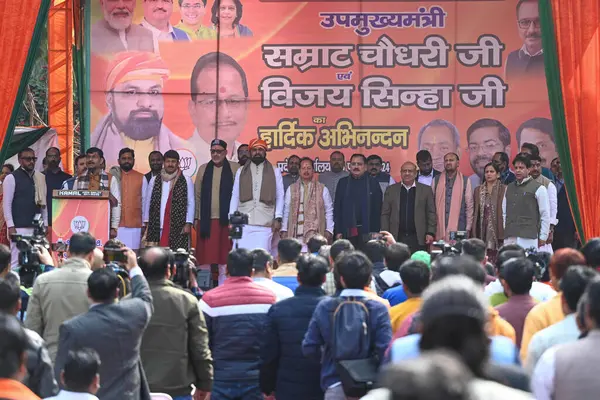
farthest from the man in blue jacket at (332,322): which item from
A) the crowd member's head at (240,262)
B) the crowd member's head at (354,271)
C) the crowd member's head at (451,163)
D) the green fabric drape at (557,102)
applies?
the crowd member's head at (451,163)

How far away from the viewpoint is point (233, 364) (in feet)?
18.2

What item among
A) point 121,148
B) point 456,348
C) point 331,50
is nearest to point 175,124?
point 121,148

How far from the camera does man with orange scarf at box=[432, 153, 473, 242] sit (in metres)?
11.5

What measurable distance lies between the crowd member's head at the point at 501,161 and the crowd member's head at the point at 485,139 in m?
0.83

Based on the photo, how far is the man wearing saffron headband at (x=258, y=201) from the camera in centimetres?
1140

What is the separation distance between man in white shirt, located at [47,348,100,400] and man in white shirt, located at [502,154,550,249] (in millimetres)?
7357

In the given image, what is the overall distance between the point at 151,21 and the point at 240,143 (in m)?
1.86

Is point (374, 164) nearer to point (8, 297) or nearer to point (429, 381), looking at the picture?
point (8, 297)

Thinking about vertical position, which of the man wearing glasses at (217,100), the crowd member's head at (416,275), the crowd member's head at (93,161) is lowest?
the crowd member's head at (416,275)

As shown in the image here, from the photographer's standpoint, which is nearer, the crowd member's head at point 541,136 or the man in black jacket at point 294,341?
the man in black jacket at point 294,341

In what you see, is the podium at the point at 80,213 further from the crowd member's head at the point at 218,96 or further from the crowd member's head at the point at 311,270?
the crowd member's head at the point at 311,270

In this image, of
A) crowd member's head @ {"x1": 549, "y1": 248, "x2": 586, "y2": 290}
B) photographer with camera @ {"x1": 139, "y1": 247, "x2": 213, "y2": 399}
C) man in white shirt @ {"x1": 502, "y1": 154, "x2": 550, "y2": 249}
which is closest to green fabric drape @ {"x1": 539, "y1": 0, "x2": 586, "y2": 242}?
man in white shirt @ {"x1": 502, "y1": 154, "x2": 550, "y2": 249}

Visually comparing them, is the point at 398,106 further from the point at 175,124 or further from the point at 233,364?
the point at 233,364

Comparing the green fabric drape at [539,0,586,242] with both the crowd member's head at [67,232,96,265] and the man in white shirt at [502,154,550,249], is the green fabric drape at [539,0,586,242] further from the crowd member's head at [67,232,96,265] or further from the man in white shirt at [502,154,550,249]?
the crowd member's head at [67,232,96,265]
